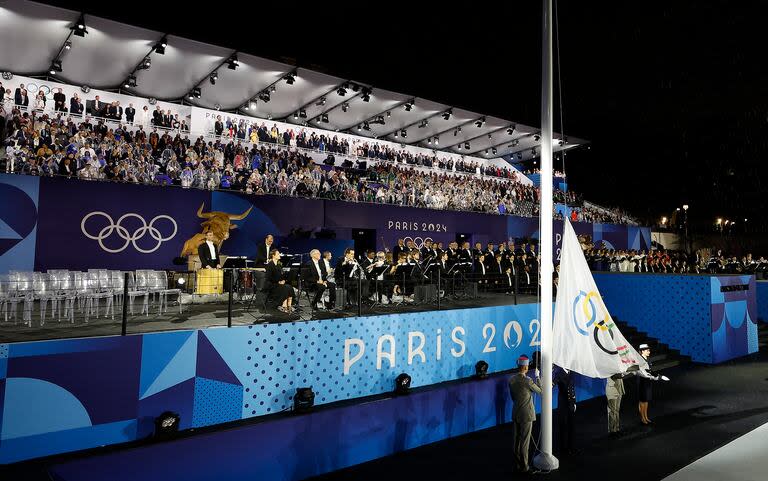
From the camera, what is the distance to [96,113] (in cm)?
1669

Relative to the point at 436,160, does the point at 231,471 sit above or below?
below

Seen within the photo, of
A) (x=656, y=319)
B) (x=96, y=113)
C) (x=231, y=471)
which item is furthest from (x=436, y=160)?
(x=231, y=471)

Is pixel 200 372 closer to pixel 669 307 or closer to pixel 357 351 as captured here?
pixel 357 351

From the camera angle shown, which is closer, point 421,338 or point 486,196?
point 421,338

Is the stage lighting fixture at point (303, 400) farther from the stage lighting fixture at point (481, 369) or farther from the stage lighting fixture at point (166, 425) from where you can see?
the stage lighting fixture at point (481, 369)

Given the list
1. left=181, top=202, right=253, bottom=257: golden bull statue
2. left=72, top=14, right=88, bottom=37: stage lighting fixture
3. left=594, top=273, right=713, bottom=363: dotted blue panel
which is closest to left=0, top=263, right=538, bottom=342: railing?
left=181, top=202, right=253, bottom=257: golden bull statue

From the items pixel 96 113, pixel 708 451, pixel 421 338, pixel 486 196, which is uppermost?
pixel 96 113

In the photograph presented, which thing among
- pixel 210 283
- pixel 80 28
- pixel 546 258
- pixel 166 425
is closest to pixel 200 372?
pixel 166 425

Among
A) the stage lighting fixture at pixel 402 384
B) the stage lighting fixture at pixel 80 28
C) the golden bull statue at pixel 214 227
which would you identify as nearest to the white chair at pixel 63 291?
the golden bull statue at pixel 214 227

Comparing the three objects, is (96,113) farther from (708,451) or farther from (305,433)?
(708,451)

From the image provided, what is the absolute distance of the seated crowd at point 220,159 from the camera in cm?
1320

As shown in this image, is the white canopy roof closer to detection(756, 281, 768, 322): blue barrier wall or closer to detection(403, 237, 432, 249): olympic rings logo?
detection(403, 237, 432, 249): olympic rings logo

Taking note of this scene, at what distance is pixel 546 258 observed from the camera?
6.15 m

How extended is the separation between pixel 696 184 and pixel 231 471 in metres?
38.5
